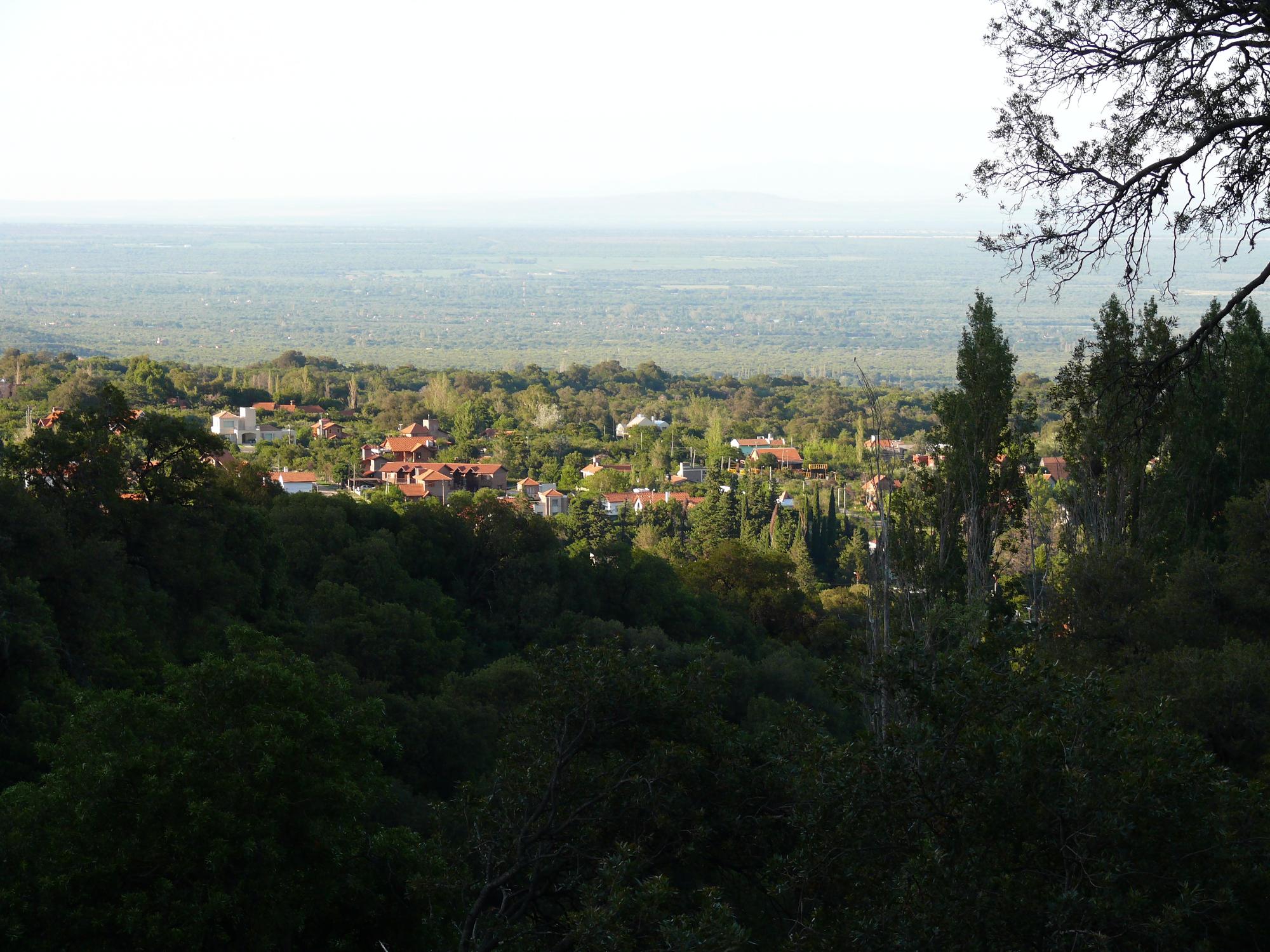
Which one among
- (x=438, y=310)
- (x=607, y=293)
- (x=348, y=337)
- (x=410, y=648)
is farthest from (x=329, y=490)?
(x=607, y=293)

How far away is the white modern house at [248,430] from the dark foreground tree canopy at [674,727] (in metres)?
31.8

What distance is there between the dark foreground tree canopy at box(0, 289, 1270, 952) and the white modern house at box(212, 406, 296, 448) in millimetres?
31813

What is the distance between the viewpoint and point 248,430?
51.1 metres

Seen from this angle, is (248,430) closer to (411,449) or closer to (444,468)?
(411,449)

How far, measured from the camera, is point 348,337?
387 ft

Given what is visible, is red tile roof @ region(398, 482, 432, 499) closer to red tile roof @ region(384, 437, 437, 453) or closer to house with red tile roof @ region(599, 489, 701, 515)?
house with red tile roof @ region(599, 489, 701, 515)

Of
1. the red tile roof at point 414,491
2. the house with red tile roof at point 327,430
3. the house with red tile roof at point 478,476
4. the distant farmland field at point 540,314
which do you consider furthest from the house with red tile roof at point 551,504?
the distant farmland field at point 540,314

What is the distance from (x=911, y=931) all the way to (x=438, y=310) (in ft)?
496

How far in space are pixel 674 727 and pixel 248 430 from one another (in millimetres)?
48049

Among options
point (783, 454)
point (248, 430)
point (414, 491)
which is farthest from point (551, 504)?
point (248, 430)

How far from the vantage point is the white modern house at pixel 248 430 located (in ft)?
162

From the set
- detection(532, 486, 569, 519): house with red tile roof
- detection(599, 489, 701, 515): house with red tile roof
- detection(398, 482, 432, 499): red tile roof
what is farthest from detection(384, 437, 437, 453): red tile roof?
detection(599, 489, 701, 515): house with red tile roof

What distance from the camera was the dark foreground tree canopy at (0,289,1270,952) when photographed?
4.93 meters

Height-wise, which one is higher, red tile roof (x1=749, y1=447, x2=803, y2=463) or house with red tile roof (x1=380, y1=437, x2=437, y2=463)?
house with red tile roof (x1=380, y1=437, x2=437, y2=463)
